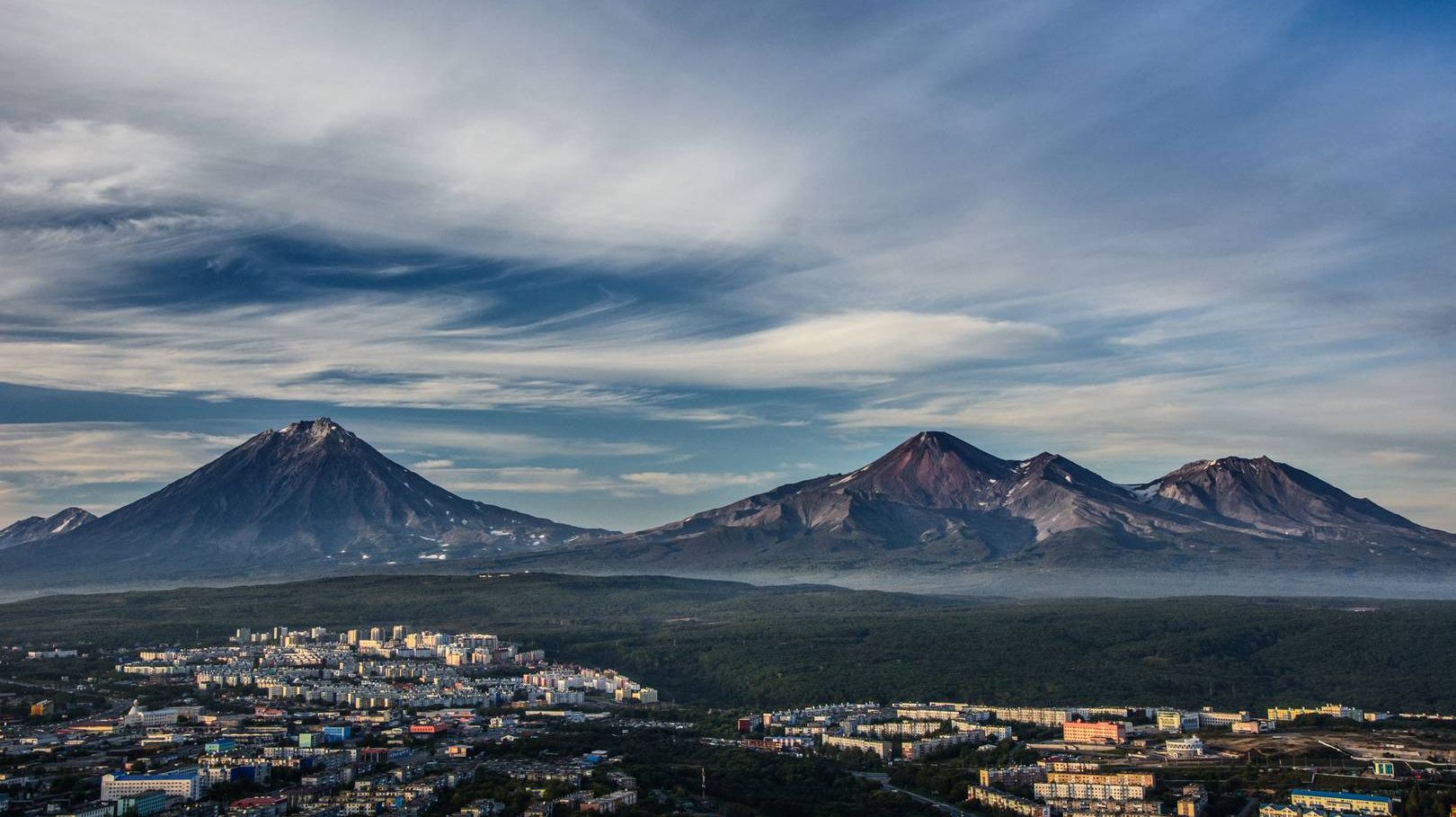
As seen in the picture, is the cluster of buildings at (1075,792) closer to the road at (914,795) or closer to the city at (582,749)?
the city at (582,749)

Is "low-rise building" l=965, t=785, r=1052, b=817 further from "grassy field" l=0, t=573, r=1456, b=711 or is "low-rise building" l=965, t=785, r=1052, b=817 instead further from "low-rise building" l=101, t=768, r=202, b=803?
"grassy field" l=0, t=573, r=1456, b=711

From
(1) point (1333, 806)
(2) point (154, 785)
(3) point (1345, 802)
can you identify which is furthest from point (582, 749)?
(3) point (1345, 802)

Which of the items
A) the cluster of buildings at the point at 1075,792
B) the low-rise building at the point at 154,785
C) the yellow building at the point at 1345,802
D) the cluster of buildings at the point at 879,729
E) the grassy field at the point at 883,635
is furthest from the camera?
the grassy field at the point at 883,635

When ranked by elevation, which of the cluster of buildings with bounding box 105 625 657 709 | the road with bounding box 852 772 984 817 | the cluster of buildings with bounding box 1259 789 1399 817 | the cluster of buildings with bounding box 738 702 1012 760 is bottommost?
the road with bounding box 852 772 984 817

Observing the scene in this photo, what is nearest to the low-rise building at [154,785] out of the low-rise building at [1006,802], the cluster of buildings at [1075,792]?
the low-rise building at [1006,802]

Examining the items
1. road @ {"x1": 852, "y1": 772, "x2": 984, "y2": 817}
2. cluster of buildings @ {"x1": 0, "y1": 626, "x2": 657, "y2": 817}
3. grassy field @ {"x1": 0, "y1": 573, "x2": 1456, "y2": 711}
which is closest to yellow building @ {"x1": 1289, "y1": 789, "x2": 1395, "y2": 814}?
road @ {"x1": 852, "y1": 772, "x2": 984, "y2": 817}

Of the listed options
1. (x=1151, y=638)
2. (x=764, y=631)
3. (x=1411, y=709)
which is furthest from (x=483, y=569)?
(x=1411, y=709)

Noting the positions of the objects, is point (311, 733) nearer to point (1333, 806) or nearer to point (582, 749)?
point (582, 749)

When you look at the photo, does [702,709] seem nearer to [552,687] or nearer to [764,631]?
[552,687]
